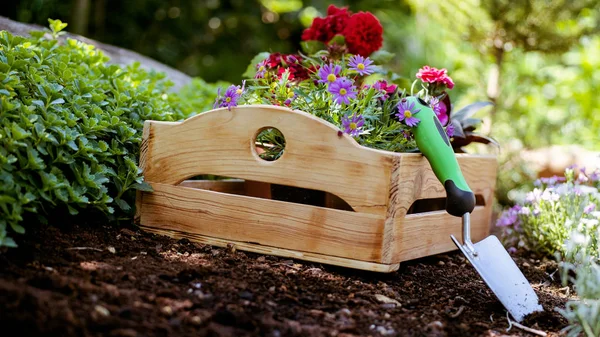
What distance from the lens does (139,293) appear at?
4.84 feet

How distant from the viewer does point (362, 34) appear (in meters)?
2.56

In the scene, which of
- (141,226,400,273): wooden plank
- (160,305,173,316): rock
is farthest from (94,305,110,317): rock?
(141,226,400,273): wooden plank

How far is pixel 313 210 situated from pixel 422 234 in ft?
1.34

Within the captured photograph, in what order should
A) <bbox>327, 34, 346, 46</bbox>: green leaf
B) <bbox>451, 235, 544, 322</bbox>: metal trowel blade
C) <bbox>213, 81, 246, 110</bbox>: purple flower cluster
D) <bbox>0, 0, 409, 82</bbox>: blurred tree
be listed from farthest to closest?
1. <bbox>0, 0, 409, 82</bbox>: blurred tree
2. <bbox>327, 34, 346, 46</bbox>: green leaf
3. <bbox>213, 81, 246, 110</bbox>: purple flower cluster
4. <bbox>451, 235, 544, 322</bbox>: metal trowel blade

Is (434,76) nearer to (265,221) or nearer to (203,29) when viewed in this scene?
(265,221)

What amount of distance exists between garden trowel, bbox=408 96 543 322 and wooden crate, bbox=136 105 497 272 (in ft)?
0.26

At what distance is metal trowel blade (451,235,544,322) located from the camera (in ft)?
5.83

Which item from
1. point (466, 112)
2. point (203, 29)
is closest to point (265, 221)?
point (466, 112)

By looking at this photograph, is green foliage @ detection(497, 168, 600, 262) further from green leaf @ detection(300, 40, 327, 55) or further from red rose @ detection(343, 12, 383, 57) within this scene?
green leaf @ detection(300, 40, 327, 55)

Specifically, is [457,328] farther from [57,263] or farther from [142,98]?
[142,98]

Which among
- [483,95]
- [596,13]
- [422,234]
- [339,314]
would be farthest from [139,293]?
[596,13]

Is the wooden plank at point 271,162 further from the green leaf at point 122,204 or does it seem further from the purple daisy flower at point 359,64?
the purple daisy flower at point 359,64

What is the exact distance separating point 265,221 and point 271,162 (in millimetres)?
188

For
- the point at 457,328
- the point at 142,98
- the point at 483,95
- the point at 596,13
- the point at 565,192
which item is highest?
the point at 596,13
